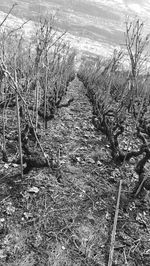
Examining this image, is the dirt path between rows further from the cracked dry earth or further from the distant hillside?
the distant hillside

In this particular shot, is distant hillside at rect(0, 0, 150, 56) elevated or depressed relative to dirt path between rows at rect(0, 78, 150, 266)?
elevated

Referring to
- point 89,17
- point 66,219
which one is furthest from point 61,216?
point 89,17

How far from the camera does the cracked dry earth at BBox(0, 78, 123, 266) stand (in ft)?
8.00

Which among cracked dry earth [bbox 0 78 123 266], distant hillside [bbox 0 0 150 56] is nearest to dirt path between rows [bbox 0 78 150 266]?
cracked dry earth [bbox 0 78 123 266]

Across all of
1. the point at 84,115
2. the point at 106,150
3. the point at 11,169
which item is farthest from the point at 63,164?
the point at 84,115

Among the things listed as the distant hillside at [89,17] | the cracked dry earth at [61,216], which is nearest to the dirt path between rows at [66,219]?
the cracked dry earth at [61,216]

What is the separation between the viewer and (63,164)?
14.4 ft

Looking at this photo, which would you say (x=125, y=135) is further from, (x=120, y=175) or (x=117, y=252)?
(x=117, y=252)

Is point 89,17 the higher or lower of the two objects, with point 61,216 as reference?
higher

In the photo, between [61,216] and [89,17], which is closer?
[61,216]

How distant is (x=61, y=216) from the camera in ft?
9.78

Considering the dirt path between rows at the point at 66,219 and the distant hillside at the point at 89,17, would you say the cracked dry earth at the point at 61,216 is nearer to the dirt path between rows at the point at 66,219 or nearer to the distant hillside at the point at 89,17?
the dirt path between rows at the point at 66,219

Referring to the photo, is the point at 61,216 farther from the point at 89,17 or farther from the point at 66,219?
the point at 89,17

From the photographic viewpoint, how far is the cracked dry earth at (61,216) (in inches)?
96.0
